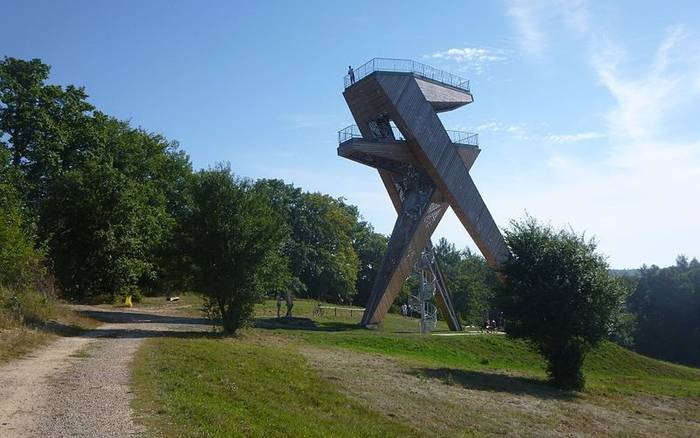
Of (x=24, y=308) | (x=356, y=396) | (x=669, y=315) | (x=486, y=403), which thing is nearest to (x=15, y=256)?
(x=24, y=308)

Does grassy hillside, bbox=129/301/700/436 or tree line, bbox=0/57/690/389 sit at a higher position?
tree line, bbox=0/57/690/389

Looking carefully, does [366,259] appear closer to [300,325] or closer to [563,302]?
[300,325]

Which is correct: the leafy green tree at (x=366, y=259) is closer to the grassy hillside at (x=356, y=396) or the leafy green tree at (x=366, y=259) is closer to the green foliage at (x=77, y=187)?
the green foliage at (x=77, y=187)

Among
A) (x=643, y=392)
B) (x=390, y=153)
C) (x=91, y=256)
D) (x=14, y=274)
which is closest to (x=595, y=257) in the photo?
(x=643, y=392)

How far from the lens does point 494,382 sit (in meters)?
21.6

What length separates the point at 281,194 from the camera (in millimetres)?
72562

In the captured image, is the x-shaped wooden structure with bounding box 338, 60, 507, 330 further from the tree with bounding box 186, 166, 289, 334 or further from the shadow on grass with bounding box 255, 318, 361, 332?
the tree with bounding box 186, 166, 289, 334

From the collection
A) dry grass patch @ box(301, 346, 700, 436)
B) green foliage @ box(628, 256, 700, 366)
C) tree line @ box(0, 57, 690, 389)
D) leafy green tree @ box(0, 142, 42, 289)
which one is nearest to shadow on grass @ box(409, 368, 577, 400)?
dry grass patch @ box(301, 346, 700, 436)

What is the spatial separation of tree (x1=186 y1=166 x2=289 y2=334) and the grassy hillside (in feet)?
5.83

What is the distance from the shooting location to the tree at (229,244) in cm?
2416

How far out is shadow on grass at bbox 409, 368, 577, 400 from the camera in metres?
20.1

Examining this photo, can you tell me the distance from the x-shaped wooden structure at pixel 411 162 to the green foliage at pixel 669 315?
4698 centimetres

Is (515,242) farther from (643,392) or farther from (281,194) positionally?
(281,194)

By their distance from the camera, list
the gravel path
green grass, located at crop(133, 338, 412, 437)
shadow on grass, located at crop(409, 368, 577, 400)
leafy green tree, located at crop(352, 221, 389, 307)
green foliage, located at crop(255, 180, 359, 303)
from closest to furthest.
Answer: the gravel path → green grass, located at crop(133, 338, 412, 437) → shadow on grass, located at crop(409, 368, 577, 400) → green foliage, located at crop(255, 180, 359, 303) → leafy green tree, located at crop(352, 221, 389, 307)
